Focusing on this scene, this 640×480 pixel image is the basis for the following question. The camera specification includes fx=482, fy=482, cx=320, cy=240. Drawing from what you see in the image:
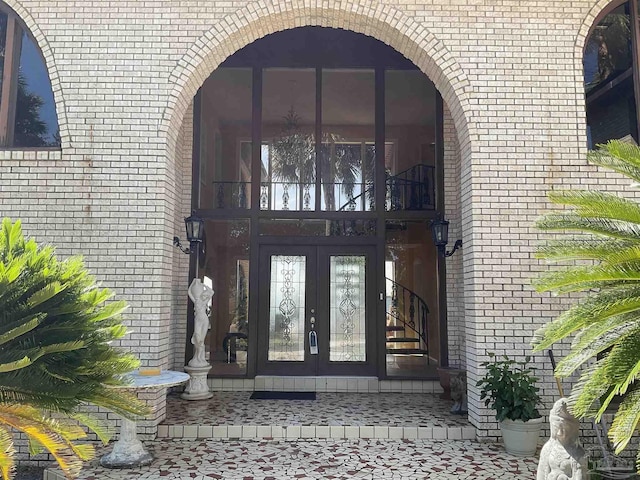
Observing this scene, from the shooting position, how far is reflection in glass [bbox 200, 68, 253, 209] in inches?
303

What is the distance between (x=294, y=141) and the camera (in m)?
7.81

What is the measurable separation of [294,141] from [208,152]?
4.63 ft

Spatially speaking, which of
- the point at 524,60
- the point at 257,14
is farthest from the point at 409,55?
the point at 257,14

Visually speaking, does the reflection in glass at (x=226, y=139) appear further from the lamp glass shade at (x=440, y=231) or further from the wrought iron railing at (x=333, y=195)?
the lamp glass shade at (x=440, y=231)

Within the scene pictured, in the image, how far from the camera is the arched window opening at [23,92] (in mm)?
5480

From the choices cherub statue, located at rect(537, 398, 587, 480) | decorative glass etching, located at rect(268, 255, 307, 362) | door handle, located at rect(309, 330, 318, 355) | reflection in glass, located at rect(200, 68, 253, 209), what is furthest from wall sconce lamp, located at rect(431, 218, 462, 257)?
cherub statue, located at rect(537, 398, 587, 480)

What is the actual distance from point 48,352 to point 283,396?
168 inches

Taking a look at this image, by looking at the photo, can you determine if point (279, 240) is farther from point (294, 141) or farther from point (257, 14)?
point (257, 14)

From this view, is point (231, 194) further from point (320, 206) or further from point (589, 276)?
point (589, 276)

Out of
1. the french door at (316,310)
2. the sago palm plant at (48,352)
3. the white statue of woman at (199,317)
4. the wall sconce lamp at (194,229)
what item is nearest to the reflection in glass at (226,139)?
the wall sconce lamp at (194,229)

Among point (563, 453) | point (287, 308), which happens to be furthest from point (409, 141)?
point (563, 453)

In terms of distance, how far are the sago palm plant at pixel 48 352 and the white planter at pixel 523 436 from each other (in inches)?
140

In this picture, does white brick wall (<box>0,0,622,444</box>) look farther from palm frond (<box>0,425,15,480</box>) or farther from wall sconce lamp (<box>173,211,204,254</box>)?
palm frond (<box>0,425,15,480</box>)

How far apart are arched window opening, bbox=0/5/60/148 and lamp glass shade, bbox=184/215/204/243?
2049 mm
